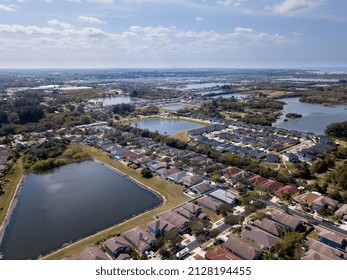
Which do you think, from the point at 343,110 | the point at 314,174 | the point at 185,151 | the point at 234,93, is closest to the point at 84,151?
the point at 185,151

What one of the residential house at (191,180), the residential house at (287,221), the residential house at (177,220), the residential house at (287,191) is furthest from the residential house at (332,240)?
the residential house at (191,180)

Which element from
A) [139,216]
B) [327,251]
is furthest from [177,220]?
[327,251]

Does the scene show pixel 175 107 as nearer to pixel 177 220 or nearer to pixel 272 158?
pixel 272 158

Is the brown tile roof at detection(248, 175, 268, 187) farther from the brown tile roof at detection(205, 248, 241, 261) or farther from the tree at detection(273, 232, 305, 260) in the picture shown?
the brown tile roof at detection(205, 248, 241, 261)

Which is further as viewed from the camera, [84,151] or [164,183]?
[84,151]

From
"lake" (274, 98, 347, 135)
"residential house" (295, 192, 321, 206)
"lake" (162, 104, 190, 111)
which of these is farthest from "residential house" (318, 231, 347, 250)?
"lake" (162, 104, 190, 111)

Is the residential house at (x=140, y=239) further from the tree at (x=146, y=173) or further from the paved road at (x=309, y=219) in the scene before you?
the paved road at (x=309, y=219)

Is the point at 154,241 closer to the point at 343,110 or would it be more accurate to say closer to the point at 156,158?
the point at 156,158
